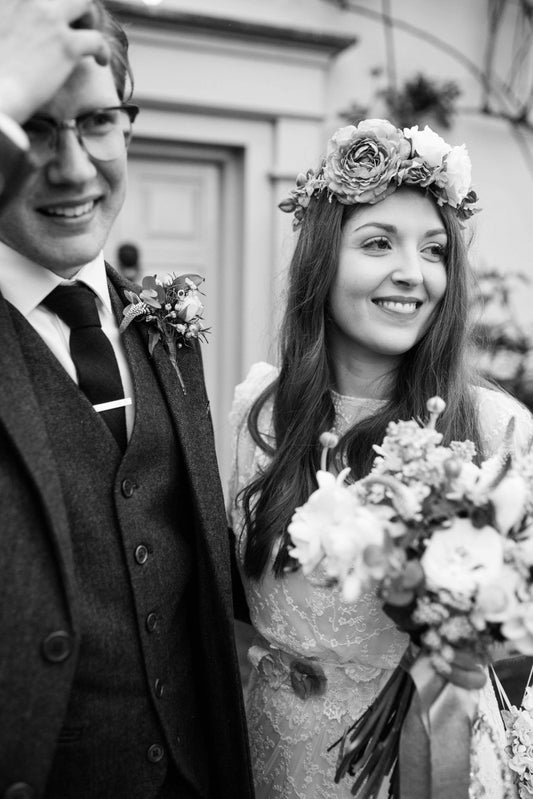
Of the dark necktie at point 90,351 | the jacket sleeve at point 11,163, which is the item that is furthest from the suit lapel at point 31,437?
the jacket sleeve at point 11,163

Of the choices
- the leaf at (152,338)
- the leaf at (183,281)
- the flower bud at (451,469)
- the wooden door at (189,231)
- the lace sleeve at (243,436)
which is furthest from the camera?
Answer: the wooden door at (189,231)

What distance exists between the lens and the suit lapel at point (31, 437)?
1.28 m

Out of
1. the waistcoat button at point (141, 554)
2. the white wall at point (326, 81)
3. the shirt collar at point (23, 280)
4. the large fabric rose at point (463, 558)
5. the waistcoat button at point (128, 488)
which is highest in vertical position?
the white wall at point (326, 81)

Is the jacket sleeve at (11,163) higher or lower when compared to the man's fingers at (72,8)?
lower

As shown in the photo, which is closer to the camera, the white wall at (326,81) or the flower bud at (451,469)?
the flower bud at (451,469)

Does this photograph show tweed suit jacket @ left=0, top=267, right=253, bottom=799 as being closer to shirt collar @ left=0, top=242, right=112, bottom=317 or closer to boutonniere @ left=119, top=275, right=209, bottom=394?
shirt collar @ left=0, top=242, right=112, bottom=317

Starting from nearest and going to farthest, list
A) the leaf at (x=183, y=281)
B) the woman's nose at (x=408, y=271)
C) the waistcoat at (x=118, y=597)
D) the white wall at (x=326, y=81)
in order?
the waistcoat at (x=118, y=597) → the leaf at (x=183, y=281) → the woman's nose at (x=408, y=271) → the white wall at (x=326, y=81)

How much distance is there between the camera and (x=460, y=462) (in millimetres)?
1313

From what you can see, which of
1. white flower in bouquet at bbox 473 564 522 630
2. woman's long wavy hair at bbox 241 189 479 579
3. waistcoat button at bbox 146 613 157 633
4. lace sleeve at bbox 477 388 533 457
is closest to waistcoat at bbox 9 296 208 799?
waistcoat button at bbox 146 613 157 633

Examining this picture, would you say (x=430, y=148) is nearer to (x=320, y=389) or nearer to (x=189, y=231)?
(x=320, y=389)

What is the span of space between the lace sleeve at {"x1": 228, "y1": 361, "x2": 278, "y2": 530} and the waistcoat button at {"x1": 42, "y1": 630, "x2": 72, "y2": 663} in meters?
0.81

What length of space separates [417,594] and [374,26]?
336 cm

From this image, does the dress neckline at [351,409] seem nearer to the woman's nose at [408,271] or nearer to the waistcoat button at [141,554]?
the woman's nose at [408,271]

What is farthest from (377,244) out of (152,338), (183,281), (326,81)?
(326,81)
